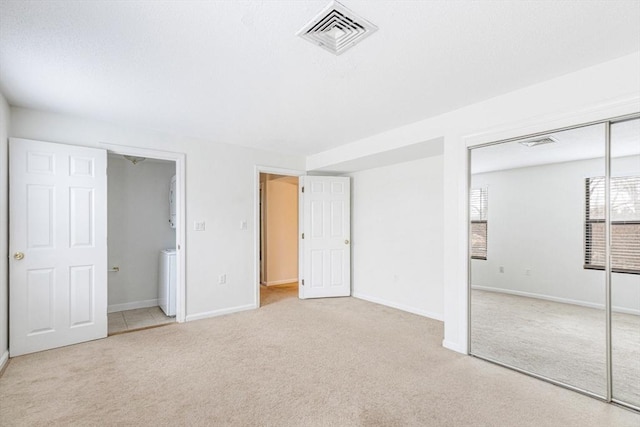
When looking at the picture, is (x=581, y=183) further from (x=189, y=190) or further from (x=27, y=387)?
(x=27, y=387)

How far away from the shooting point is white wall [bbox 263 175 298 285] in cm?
652

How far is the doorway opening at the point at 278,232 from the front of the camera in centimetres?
649

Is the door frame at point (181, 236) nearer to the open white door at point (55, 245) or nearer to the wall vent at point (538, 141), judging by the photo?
the open white door at point (55, 245)

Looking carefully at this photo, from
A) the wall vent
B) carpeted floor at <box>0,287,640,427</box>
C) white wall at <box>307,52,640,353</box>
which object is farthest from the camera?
the wall vent

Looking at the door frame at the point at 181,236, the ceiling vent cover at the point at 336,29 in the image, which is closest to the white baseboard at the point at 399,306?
the door frame at the point at 181,236

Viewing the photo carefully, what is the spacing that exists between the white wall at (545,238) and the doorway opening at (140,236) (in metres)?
3.94

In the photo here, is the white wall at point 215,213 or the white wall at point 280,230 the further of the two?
the white wall at point 280,230

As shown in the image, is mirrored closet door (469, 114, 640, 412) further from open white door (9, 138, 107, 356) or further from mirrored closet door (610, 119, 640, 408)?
open white door (9, 138, 107, 356)

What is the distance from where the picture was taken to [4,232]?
9.48 ft

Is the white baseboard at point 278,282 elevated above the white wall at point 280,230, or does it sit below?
below

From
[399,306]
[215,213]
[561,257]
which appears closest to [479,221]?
[561,257]

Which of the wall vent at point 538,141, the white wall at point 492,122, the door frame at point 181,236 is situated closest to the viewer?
the white wall at point 492,122

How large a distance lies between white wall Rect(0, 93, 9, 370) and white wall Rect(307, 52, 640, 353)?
381cm

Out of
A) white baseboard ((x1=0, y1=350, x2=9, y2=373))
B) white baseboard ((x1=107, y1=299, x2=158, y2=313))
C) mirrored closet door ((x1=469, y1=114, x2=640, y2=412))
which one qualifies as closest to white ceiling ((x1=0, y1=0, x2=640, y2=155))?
mirrored closet door ((x1=469, y1=114, x2=640, y2=412))
